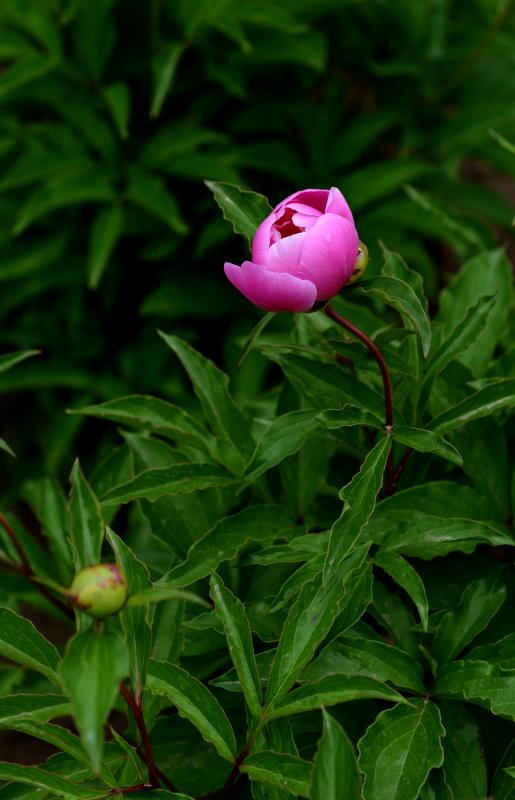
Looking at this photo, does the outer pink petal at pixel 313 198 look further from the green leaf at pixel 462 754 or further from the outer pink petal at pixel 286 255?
the green leaf at pixel 462 754

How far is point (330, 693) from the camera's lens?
33.6 inches

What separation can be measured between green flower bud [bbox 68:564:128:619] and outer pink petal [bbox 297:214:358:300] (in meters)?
0.32

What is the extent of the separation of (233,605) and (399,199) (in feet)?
5.31

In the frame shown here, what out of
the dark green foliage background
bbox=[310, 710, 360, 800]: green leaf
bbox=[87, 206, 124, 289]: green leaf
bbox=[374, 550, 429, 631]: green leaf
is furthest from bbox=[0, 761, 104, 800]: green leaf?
bbox=[87, 206, 124, 289]: green leaf

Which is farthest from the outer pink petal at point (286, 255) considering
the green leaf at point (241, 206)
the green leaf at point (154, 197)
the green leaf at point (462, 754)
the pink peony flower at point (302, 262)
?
the green leaf at point (154, 197)

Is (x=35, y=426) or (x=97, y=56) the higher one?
(x=97, y=56)

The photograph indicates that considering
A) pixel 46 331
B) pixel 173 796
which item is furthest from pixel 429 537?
pixel 46 331

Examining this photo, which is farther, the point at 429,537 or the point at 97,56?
the point at 97,56

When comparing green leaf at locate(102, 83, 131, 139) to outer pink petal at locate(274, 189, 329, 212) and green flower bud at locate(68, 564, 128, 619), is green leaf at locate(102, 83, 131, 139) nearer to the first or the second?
outer pink petal at locate(274, 189, 329, 212)

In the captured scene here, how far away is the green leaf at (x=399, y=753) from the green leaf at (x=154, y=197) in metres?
1.36

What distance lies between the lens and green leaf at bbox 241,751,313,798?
82cm

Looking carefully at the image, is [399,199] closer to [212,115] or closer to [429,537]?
[212,115]

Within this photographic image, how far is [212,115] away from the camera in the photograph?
242 centimetres

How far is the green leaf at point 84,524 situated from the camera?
0.85 meters
